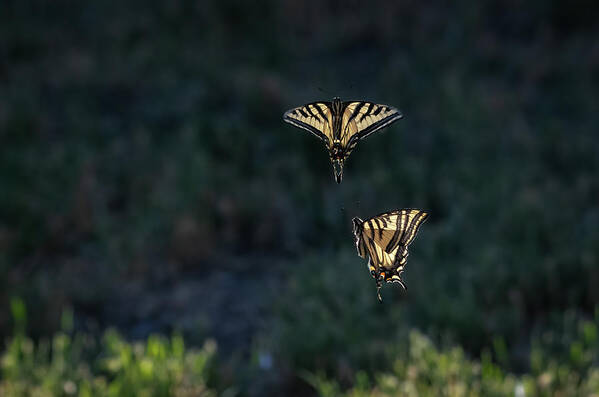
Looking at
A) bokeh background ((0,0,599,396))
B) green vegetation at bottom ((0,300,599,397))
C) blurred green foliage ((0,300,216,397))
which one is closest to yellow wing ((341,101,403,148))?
bokeh background ((0,0,599,396))

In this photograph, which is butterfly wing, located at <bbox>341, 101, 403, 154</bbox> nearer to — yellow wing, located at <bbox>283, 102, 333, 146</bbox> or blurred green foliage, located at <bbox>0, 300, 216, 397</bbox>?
yellow wing, located at <bbox>283, 102, 333, 146</bbox>

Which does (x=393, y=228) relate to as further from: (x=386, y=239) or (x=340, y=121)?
(x=340, y=121)

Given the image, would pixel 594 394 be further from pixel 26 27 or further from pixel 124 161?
pixel 26 27

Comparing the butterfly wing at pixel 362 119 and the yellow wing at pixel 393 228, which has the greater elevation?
the butterfly wing at pixel 362 119

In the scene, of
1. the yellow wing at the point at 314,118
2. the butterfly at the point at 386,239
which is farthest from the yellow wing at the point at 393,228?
the yellow wing at the point at 314,118

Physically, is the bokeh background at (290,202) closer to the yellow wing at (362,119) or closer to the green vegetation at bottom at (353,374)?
the green vegetation at bottom at (353,374)

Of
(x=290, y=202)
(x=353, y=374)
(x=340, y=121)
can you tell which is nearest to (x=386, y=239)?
(x=340, y=121)

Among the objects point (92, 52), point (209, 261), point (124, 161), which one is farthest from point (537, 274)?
point (92, 52)
